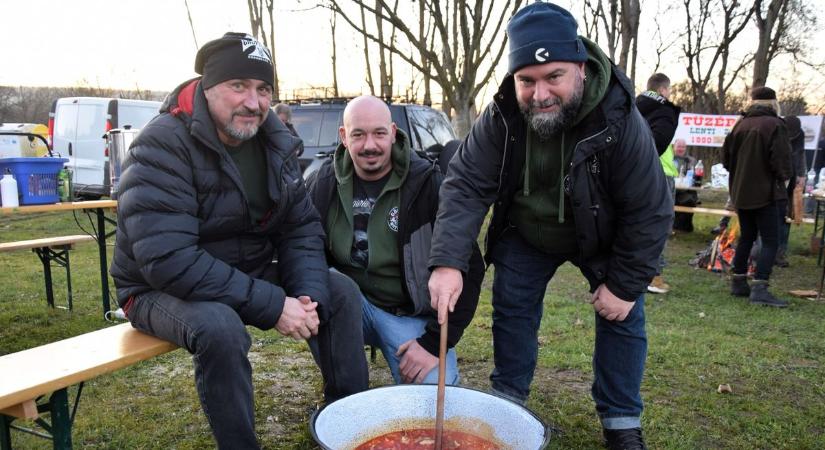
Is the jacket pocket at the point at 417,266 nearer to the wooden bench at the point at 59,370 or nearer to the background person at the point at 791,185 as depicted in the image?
the wooden bench at the point at 59,370

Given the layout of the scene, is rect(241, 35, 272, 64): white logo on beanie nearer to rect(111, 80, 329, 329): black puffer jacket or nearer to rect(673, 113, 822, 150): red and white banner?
rect(111, 80, 329, 329): black puffer jacket

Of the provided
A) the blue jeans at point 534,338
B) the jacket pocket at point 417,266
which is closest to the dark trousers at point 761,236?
the blue jeans at point 534,338

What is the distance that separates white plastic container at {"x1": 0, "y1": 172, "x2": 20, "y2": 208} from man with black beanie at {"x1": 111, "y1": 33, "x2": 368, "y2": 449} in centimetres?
217

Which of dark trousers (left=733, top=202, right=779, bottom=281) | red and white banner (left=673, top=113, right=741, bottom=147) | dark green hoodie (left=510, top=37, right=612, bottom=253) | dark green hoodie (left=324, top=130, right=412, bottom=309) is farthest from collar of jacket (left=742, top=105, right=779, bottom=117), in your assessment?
red and white banner (left=673, top=113, right=741, bottom=147)

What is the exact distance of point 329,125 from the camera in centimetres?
765

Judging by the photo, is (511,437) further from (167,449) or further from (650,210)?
(167,449)

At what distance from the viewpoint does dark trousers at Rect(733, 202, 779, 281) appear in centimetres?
560

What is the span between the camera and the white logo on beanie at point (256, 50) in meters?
2.32

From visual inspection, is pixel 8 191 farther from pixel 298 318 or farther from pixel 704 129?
pixel 704 129

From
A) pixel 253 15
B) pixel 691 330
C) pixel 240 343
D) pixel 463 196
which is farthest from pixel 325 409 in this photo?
pixel 253 15

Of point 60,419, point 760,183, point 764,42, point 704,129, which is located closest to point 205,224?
point 60,419

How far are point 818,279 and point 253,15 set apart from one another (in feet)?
52.5

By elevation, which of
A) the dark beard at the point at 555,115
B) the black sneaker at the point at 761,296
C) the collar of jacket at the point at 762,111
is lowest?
the black sneaker at the point at 761,296

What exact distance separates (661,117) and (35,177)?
4.80 m
